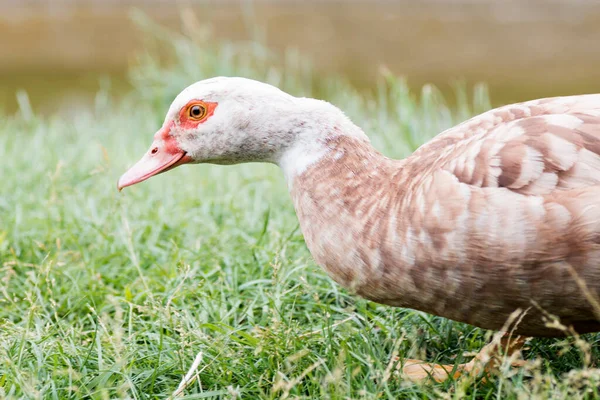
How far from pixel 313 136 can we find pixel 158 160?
0.57 meters

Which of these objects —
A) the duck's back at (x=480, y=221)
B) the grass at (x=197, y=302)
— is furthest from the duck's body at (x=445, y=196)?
the grass at (x=197, y=302)

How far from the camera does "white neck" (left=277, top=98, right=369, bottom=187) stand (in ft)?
8.09

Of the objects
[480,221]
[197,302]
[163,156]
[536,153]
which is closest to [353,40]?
[197,302]

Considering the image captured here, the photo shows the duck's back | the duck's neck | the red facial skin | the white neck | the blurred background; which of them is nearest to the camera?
the duck's back

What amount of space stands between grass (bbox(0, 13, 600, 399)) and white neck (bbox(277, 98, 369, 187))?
1.18 ft

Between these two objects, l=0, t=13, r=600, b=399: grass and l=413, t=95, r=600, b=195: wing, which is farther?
l=0, t=13, r=600, b=399: grass

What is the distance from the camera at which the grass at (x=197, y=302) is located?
2.35 meters

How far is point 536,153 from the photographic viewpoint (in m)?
2.16

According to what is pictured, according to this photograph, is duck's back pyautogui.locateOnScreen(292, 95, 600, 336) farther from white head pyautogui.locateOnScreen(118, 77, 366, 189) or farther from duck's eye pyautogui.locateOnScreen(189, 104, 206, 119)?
duck's eye pyautogui.locateOnScreen(189, 104, 206, 119)

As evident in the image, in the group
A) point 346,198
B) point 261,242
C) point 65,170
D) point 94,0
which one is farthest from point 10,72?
point 346,198

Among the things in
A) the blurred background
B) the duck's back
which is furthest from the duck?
the blurred background

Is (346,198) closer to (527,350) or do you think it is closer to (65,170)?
(527,350)

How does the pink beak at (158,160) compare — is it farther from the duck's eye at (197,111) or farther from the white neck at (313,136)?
the white neck at (313,136)

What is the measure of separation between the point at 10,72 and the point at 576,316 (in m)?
10.3
